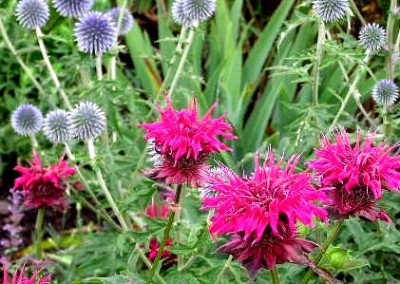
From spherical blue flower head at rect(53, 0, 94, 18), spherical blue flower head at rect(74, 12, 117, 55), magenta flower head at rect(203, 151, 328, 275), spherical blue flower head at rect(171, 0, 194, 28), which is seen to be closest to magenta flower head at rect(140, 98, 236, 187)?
magenta flower head at rect(203, 151, 328, 275)

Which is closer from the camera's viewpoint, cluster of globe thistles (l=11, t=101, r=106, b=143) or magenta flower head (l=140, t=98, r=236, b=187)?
magenta flower head (l=140, t=98, r=236, b=187)

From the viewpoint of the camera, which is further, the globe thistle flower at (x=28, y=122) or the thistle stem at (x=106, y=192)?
the globe thistle flower at (x=28, y=122)

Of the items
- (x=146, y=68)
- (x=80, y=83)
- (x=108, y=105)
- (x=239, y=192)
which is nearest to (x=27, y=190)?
(x=108, y=105)

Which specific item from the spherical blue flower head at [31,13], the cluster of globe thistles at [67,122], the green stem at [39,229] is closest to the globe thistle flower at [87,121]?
the cluster of globe thistles at [67,122]

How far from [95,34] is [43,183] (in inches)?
20.1

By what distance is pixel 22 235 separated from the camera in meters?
3.70

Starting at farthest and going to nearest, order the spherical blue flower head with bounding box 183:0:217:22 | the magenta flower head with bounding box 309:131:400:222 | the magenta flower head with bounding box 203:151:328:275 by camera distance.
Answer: the spherical blue flower head with bounding box 183:0:217:22, the magenta flower head with bounding box 309:131:400:222, the magenta flower head with bounding box 203:151:328:275

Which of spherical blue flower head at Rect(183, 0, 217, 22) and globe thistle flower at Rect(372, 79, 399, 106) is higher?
spherical blue flower head at Rect(183, 0, 217, 22)

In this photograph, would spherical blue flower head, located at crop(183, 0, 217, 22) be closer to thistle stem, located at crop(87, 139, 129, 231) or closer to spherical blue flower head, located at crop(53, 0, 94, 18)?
spherical blue flower head, located at crop(53, 0, 94, 18)

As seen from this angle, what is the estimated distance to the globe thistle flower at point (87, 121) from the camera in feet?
7.72

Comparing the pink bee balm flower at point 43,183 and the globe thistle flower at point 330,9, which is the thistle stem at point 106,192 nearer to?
the pink bee balm flower at point 43,183

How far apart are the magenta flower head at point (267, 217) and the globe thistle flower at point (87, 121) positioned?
2.97 feet

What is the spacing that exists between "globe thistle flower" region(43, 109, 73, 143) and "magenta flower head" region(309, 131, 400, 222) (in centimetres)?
107

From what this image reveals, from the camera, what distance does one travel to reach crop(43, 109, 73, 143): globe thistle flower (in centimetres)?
248
